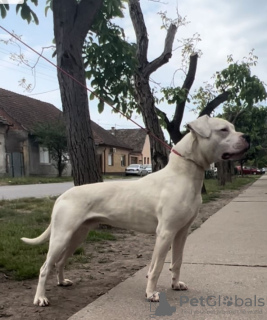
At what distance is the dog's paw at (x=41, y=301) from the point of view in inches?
128

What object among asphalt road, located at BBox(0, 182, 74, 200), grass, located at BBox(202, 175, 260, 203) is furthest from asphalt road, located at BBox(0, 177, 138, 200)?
grass, located at BBox(202, 175, 260, 203)

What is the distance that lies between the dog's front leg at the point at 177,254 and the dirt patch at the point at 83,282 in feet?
2.17

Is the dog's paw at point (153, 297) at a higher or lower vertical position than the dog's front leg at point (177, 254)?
lower

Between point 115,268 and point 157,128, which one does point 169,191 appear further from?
point 157,128

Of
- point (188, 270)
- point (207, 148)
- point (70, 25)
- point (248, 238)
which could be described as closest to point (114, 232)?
point (248, 238)

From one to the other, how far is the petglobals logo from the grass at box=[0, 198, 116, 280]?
1.70 m

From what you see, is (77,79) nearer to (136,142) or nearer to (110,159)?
(110,159)

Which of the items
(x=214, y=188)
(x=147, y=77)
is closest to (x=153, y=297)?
(x=147, y=77)

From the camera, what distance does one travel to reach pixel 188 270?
438 cm

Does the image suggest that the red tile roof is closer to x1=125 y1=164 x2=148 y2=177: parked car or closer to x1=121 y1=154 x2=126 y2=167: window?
x1=125 y1=164 x2=148 y2=177: parked car

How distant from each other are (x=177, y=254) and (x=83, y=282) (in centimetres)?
107

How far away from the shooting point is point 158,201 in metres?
3.28

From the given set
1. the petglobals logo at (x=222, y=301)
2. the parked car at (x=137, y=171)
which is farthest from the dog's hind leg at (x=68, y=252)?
the parked car at (x=137, y=171)

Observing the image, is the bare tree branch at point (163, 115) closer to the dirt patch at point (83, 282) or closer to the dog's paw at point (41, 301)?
Answer: the dirt patch at point (83, 282)
